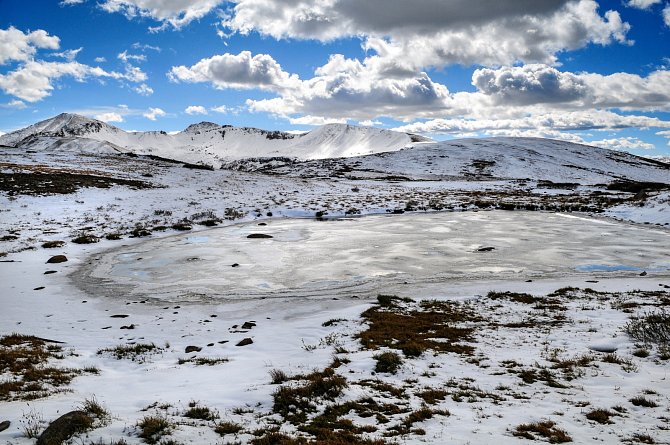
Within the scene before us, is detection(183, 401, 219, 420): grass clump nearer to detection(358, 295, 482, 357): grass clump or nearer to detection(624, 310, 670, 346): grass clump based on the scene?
detection(358, 295, 482, 357): grass clump

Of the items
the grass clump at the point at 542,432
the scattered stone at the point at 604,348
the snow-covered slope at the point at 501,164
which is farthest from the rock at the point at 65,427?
the snow-covered slope at the point at 501,164

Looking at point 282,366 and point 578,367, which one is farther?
point 282,366

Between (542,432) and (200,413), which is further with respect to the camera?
(200,413)

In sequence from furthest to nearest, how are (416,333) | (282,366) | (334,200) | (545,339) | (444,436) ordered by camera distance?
1. (334,200)
2. (416,333)
3. (545,339)
4. (282,366)
5. (444,436)

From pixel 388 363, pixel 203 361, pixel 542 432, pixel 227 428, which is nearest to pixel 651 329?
pixel 542 432

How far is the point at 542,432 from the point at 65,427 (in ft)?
27.1

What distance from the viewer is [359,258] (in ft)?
78.5

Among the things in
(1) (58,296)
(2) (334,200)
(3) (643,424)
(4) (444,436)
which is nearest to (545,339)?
(3) (643,424)

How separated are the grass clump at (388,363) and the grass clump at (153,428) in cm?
529

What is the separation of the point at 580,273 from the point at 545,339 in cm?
1003

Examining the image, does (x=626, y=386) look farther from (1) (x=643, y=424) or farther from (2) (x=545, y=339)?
(2) (x=545, y=339)

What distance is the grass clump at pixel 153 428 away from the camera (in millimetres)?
6908

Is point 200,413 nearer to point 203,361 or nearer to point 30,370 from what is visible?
point 203,361

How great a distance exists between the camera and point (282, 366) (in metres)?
11.1
